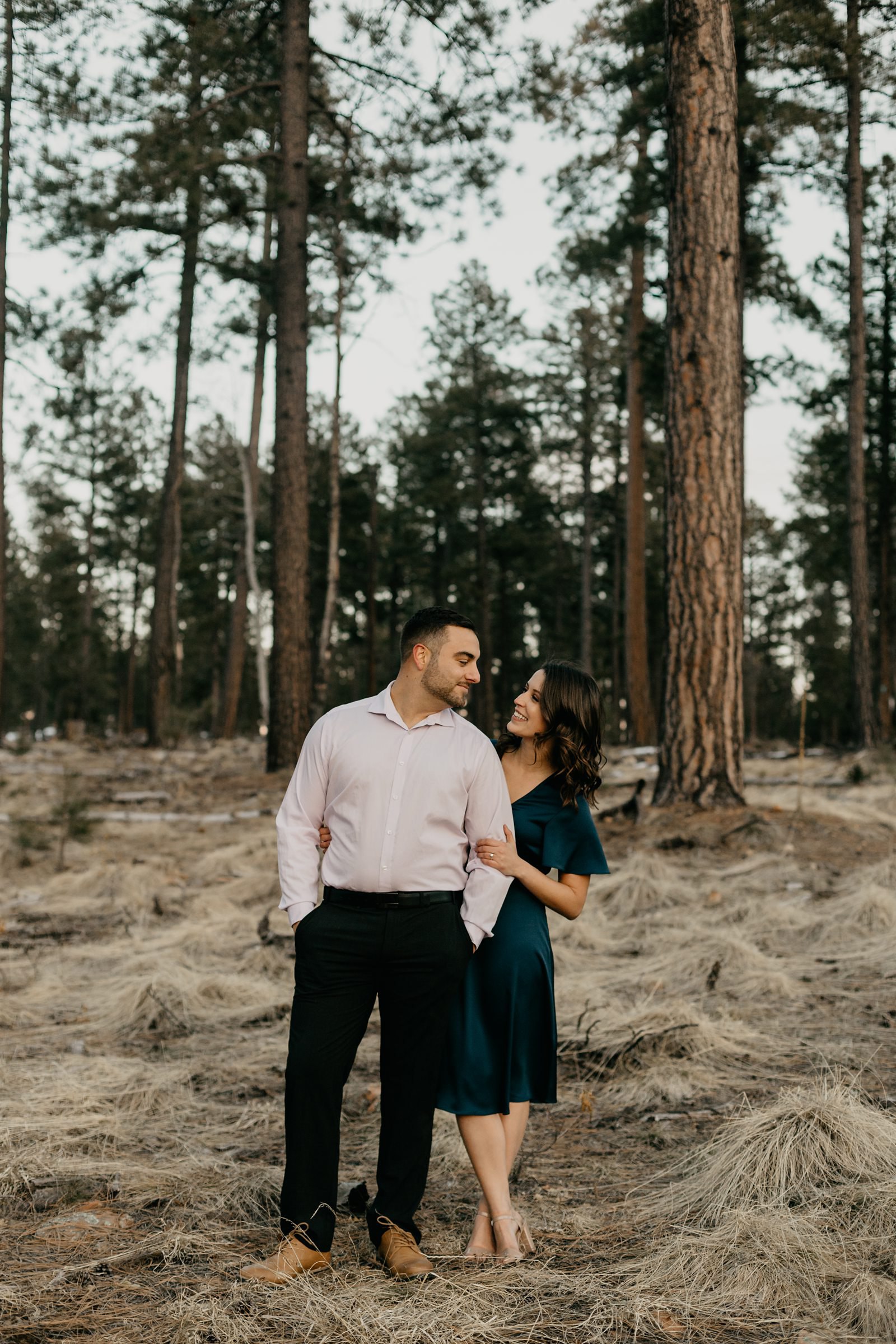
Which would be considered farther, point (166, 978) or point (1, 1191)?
point (166, 978)

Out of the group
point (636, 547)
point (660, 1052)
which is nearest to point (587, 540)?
point (636, 547)

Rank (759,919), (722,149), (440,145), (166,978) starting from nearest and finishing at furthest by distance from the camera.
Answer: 1. (166,978)
2. (759,919)
3. (722,149)
4. (440,145)

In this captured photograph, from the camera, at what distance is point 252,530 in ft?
69.5

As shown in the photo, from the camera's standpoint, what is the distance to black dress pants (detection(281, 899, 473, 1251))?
9.61 ft

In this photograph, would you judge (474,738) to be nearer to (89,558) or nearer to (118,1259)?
(118,1259)

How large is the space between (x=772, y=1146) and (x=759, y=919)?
11.3 feet

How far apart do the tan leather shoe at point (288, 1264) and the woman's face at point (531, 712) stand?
60.8 inches

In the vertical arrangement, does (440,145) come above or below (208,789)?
above

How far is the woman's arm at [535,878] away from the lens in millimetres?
3012

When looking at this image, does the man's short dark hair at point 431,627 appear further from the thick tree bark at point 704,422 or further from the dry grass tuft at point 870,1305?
the thick tree bark at point 704,422

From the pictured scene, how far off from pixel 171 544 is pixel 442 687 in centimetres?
1896

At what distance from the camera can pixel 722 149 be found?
831cm

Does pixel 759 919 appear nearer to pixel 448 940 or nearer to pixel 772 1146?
pixel 772 1146

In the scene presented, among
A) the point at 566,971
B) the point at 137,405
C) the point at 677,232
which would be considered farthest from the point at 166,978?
the point at 137,405
